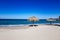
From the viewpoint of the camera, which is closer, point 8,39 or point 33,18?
point 8,39

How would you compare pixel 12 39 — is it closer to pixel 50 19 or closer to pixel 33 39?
pixel 33 39

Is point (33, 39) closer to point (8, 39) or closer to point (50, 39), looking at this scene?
point (50, 39)

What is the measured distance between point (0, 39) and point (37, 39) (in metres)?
1.33

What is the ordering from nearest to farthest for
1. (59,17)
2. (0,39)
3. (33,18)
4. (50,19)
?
1. (0,39)
2. (33,18)
3. (59,17)
4. (50,19)

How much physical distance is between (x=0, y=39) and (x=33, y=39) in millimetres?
1183

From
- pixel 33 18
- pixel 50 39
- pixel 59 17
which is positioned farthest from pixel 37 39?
pixel 59 17

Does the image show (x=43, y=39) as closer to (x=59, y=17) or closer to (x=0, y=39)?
(x=0, y=39)

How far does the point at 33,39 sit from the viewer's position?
454 centimetres

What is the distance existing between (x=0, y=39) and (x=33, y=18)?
28.3 feet

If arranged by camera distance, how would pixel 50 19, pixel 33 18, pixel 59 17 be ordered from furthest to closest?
1. pixel 50 19
2. pixel 59 17
3. pixel 33 18

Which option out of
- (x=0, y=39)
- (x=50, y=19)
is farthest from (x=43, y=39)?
(x=50, y=19)

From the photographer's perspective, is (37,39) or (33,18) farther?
(33,18)

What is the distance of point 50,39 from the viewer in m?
4.51

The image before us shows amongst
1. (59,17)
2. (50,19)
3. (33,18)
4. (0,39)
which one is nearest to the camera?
(0,39)
